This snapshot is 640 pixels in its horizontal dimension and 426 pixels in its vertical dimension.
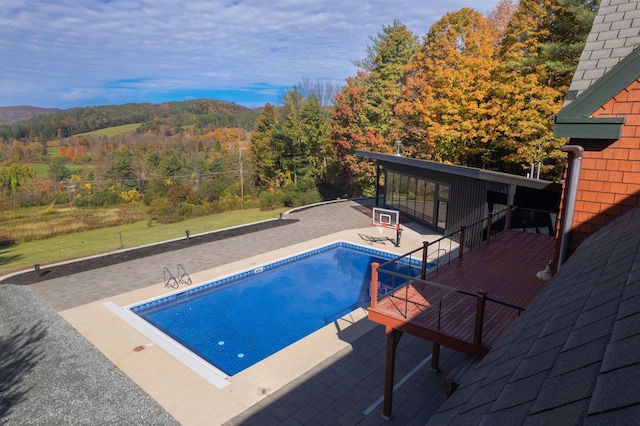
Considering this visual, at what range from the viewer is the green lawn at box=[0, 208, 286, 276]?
19172 mm

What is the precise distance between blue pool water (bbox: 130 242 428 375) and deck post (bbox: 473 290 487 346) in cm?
568

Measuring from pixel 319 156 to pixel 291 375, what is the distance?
3347cm

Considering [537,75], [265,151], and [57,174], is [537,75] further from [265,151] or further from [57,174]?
[57,174]

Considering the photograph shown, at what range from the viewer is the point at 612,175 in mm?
5215

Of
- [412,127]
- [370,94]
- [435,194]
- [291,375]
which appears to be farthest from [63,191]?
[291,375]

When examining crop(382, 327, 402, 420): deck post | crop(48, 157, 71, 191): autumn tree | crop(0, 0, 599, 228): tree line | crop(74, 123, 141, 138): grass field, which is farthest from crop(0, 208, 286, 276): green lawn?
crop(74, 123, 141, 138): grass field

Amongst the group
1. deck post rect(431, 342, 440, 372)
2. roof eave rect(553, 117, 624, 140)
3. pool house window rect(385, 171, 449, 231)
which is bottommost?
deck post rect(431, 342, 440, 372)

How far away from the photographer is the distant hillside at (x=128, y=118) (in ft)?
246

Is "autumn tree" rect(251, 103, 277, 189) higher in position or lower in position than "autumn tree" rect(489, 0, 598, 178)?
lower

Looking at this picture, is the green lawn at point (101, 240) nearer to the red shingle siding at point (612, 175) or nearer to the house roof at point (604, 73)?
the red shingle siding at point (612, 175)

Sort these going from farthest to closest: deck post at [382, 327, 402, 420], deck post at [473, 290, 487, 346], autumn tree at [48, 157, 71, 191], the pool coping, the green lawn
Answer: autumn tree at [48, 157, 71, 191], the green lawn, the pool coping, deck post at [382, 327, 402, 420], deck post at [473, 290, 487, 346]

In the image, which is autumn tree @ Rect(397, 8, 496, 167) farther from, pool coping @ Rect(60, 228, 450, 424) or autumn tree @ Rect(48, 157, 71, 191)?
autumn tree @ Rect(48, 157, 71, 191)

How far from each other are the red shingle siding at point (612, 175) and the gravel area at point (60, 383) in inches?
316

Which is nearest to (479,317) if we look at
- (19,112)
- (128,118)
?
(128,118)
